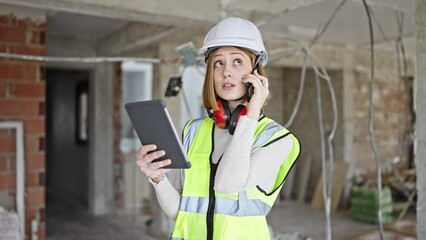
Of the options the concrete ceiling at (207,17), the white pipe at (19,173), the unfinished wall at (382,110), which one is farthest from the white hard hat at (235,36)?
the unfinished wall at (382,110)

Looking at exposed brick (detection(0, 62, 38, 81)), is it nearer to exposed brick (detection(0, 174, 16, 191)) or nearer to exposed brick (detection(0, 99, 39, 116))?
exposed brick (detection(0, 99, 39, 116))

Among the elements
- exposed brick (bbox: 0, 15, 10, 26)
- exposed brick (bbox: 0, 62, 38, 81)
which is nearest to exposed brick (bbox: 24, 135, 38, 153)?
exposed brick (bbox: 0, 62, 38, 81)

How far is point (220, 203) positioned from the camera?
4.34ft

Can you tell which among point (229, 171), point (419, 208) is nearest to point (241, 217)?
point (229, 171)

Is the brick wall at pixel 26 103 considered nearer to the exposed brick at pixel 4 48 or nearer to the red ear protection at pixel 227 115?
the exposed brick at pixel 4 48

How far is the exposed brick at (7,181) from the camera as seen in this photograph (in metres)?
3.61

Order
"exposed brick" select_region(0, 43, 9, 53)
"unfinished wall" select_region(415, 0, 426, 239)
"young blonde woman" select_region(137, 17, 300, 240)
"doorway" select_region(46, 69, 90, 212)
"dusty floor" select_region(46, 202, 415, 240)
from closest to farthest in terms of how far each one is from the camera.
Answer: "young blonde woman" select_region(137, 17, 300, 240) < "unfinished wall" select_region(415, 0, 426, 239) < "exposed brick" select_region(0, 43, 9, 53) < "dusty floor" select_region(46, 202, 415, 240) < "doorway" select_region(46, 69, 90, 212)

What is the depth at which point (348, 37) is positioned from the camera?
5.49 metres

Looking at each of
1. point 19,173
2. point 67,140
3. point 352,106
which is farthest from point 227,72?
point 67,140

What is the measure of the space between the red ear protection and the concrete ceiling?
1.96 metres

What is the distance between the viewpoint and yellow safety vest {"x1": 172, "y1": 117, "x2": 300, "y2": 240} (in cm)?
131

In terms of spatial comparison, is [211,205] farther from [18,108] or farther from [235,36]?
[18,108]

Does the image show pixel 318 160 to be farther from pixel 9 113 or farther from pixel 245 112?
pixel 245 112

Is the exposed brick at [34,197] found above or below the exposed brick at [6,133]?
below
